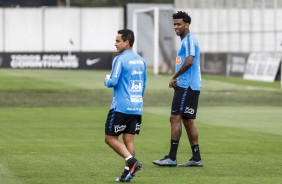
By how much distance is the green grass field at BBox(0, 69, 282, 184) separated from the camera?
1309 cm

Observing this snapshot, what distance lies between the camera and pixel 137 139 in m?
18.4

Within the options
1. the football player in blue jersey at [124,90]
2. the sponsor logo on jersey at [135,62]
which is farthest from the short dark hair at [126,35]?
the sponsor logo on jersey at [135,62]

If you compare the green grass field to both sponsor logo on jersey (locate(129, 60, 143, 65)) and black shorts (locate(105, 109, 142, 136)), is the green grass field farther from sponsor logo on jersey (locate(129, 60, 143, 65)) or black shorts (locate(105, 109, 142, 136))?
sponsor logo on jersey (locate(129, 60, 143, 65))

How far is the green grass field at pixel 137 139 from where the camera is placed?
13094mm

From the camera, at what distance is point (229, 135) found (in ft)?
63.6

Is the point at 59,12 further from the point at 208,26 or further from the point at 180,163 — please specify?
the point at 180,163

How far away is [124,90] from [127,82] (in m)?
0.11

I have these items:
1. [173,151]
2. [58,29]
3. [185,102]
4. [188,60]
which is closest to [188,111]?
[185,102]

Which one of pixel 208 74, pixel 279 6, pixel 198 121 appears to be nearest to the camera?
pixel 198 121

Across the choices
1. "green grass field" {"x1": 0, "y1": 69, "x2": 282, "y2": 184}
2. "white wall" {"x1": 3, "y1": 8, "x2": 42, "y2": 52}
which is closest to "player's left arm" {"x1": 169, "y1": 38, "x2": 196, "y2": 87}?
"green grass field" {"x1": 0, "y1": 69, "x2": 282, "y2": 184}

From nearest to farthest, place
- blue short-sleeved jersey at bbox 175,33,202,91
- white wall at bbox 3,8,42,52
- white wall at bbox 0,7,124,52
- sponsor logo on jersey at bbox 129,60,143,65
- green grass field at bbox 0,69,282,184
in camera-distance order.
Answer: sponsor logo on jersey at bbox 129,60,143,65, green grass field at bbox 0,69,282,184, blue short-sleeved jersey at bbox 175,33,202,91, white wall at bbox 3,8,42,52, white wall at bbox 0,7,124,52

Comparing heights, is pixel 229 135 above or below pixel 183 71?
below

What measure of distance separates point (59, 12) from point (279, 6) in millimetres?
24550

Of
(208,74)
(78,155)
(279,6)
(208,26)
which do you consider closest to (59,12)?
(208,26)
